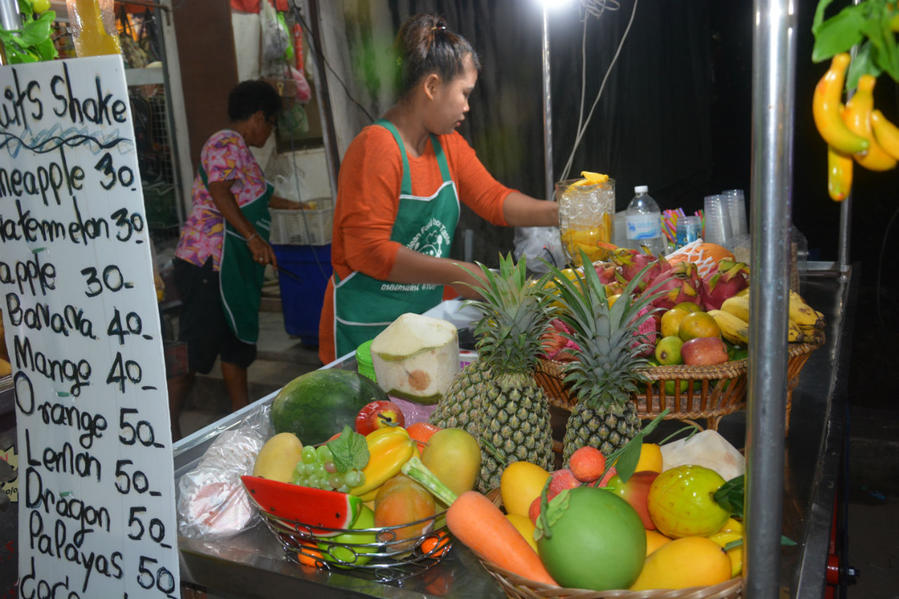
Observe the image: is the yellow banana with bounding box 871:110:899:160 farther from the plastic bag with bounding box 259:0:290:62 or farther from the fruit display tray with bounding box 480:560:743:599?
the plastic bag with bounding box 259:0:290:62

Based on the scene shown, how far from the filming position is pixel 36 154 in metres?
1.26

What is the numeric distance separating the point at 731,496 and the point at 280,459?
749 millimetres

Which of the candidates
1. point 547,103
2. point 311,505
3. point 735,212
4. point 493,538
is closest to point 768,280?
point 493,538

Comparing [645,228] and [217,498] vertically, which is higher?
[645,228]

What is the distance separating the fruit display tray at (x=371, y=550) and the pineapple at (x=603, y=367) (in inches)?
13.0

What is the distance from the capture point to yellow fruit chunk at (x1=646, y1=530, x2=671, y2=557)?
1.07 m

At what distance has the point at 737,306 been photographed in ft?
5.48

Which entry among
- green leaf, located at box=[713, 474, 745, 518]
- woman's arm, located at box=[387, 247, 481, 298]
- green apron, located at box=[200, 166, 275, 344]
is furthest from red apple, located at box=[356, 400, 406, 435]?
green apron, located at box=[200, 166, 275, 344]

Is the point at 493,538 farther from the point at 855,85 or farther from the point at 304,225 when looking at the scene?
the point at 304,225

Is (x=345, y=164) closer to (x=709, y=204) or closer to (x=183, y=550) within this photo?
(x=709, y=204)

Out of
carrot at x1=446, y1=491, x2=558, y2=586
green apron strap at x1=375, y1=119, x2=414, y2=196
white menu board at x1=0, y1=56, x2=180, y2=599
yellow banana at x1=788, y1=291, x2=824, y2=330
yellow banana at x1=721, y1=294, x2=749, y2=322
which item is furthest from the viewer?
green apron strap at x1=375, y1=119, x2=414, y2=196

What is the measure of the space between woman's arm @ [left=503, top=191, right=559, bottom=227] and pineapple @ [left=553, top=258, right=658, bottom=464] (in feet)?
5.85

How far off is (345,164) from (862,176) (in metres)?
6.88

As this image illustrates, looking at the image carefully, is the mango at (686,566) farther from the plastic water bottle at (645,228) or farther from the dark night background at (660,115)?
the plastic water bottle at (645,228)
